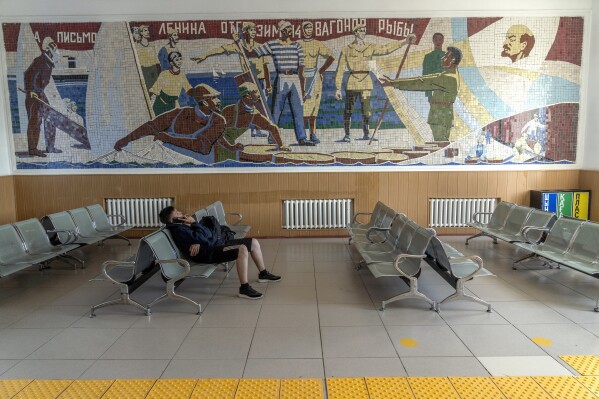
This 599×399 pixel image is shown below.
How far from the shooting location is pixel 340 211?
7.89 metres

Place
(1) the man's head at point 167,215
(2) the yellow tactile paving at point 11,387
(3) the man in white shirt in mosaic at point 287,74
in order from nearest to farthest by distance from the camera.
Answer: (2) the yellow tactile paving at point 11,387 → (1) the man's head at point 167,215 → (3) the man in white shirt in mosaic at point 287,74

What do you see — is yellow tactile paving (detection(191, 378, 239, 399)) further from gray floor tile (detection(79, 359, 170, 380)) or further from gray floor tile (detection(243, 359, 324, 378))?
gray floor tile (detection(79, 359, 170, 380))

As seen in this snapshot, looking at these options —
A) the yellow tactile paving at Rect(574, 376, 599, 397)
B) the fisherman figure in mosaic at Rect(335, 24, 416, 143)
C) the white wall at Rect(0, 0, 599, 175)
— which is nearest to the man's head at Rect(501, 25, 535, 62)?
the white wall at Rect(0, 0, 599, 175)

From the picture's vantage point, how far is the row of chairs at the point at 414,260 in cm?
420

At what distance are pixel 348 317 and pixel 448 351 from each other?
104 cm

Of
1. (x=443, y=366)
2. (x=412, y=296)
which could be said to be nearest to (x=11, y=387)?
(x=443, y=366)

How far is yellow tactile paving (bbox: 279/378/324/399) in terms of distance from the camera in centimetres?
271

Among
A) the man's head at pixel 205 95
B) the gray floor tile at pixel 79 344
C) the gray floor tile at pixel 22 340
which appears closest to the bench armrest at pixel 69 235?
the gray floor tile at pixel 22 340

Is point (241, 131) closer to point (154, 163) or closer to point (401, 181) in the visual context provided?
point (154, 163)

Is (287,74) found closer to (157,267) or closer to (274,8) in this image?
(274,8)

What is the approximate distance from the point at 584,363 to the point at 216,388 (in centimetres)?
277

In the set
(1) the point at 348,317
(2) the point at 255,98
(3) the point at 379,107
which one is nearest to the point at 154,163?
(2) the point at 255,98

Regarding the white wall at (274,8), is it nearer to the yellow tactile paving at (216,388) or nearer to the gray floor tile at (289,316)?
the gray floor tile at (289,316)

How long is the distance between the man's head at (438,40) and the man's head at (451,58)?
0.17 m
